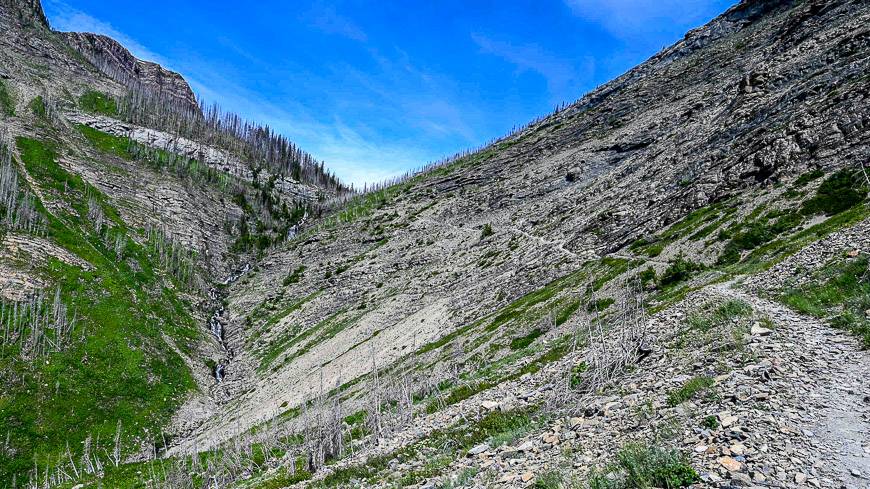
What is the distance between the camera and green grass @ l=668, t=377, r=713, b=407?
12898 millimetres

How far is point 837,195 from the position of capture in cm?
3216

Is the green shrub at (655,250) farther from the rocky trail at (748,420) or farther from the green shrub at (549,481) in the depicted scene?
the green shrub at (549,481)

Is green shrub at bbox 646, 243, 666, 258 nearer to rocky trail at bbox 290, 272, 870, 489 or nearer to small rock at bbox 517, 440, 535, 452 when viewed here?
rocky trail at bbox 290, 272, 870, 489

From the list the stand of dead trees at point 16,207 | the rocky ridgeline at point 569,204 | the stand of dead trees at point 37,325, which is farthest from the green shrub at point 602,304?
the stand of dead trees at point 16,207

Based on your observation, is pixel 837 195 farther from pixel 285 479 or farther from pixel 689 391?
pixel 285 479

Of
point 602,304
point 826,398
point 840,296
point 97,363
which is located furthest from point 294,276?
point 826,398

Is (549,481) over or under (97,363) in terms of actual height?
under

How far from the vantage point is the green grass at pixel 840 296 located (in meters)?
15.4

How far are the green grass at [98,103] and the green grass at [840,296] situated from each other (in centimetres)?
17766

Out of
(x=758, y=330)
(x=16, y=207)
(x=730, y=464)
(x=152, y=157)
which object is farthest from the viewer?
(x=152, y=157)

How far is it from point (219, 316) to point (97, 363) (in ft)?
110

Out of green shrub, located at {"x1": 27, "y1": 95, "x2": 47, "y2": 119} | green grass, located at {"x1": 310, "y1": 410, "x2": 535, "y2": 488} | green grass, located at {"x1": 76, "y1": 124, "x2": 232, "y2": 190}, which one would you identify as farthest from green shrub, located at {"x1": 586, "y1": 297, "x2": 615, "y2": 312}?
green shrub, located at {"x1": 27, "y1": 95, "x2": 47, "y2": 119}

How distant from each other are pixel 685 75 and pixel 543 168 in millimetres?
40283

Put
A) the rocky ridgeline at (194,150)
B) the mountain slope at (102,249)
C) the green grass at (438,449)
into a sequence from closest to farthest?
Result: 1. the green grass at (438,449)
2. the mountain slope at (102,249)
3. the rocky ridgeline at (194,150)
